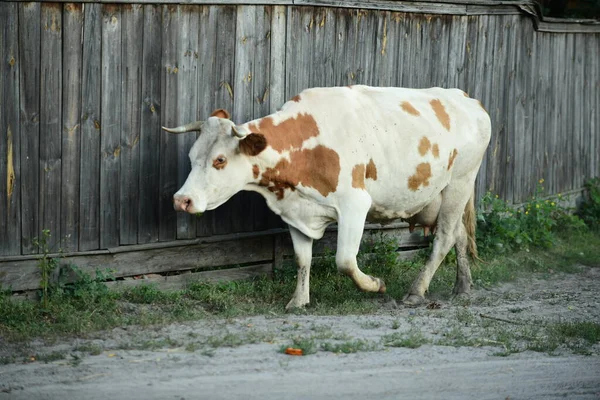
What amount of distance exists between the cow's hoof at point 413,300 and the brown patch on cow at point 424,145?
1.25m

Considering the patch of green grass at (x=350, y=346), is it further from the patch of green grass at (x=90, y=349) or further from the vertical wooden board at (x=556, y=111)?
the vertical wooden board at (x=556, y=111)

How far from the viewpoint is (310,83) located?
9.14 m

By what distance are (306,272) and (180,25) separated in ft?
7.43

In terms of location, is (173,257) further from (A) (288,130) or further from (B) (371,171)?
(B) (371,171)

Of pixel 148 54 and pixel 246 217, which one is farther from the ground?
pixel 148 54

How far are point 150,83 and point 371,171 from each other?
1.93 metres

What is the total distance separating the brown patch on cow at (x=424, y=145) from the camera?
8.51 m

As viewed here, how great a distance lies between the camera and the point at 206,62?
8344mm

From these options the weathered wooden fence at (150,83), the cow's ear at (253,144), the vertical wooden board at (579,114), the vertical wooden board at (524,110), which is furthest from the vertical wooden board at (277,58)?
the vertical wooden board at (579,114)

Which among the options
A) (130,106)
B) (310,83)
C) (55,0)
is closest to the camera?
(55,0)

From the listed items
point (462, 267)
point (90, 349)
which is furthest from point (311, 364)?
point (462, 267)

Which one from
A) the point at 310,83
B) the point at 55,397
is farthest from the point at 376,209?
the point at 55,397

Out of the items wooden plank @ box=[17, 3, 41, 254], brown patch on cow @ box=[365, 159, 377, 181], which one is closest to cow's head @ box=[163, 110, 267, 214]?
brown patch on cow @ box=[365, 159, 377, 181]

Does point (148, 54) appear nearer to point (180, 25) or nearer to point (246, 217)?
point (180, 25)
